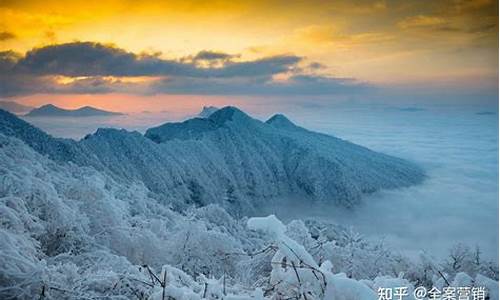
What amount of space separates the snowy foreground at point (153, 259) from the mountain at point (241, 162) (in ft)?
39.0

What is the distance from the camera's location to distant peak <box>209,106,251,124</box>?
31812 millimetres

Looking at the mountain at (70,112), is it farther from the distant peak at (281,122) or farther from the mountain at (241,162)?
the distant peak at (281,122)

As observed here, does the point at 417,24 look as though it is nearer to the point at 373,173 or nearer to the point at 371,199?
the point at 371,199

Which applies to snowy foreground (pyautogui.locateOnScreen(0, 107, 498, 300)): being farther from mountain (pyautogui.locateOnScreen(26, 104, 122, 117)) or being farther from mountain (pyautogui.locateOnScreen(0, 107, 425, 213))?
mountain (pyautogui.locateOnScreen(0, 107, 425, 213))

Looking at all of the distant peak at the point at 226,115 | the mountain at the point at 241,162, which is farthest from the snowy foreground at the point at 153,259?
the distant peak at the point at 226,115

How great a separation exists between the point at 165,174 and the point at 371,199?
1362 cm

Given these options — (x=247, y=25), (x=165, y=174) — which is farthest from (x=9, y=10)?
(x=165, y=174)

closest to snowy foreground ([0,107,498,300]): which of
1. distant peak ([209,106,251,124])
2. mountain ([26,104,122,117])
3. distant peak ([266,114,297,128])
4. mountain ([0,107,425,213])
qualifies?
mountain ([26,104,122,117])

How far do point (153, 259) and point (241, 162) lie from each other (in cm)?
2411

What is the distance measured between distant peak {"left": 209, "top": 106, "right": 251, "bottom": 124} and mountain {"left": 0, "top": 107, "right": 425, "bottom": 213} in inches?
2.7

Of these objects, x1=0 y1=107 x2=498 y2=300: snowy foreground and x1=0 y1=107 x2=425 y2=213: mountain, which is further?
x1=0 y1=107 x2=425 y2=213: mountain

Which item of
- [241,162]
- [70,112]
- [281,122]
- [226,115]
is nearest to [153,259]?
[70,112]

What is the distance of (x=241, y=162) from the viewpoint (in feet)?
92.8

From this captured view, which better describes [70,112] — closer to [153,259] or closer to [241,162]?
[153,259]
